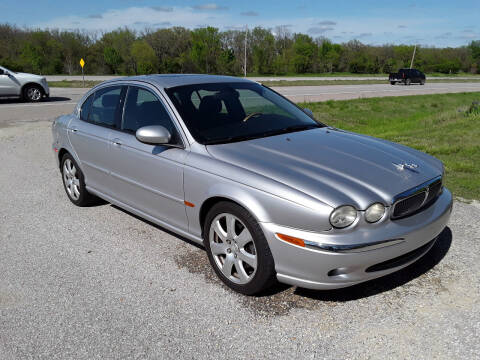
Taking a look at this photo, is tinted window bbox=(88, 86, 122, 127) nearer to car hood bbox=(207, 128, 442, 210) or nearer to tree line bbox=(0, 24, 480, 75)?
car hood bbox=(207, 128, 442, 210)

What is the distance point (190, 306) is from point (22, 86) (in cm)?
1706

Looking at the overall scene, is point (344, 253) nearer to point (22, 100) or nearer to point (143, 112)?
point (143, 112)

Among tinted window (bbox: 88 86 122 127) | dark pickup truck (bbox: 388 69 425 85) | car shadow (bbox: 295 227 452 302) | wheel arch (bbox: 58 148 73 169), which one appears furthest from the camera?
dark pickup truck (bbox: 388 69 425 85)

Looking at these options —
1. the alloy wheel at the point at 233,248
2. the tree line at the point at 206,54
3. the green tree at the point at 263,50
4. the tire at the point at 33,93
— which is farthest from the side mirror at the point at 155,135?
the green tree at the point at 263,50

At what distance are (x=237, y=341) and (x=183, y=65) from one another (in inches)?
2077

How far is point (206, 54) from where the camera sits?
52.6 metres

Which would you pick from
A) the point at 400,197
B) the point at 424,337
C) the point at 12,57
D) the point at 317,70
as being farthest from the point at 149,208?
the point at 317,70

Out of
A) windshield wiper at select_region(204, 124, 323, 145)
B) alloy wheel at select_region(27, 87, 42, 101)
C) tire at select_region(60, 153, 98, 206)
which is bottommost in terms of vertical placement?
alloy wheel at select_region(27, 87, 42, 101)

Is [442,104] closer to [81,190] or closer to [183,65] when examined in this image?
[81,190]

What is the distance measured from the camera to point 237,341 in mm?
2816

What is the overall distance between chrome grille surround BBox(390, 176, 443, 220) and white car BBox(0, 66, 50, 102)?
58.0 feet

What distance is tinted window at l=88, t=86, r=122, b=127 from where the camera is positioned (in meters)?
4.57

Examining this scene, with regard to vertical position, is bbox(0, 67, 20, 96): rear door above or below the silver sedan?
below

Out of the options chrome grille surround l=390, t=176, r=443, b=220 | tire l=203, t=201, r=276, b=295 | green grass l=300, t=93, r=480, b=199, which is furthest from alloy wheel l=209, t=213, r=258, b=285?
green grass l=300, t=93, r=480, b=199
